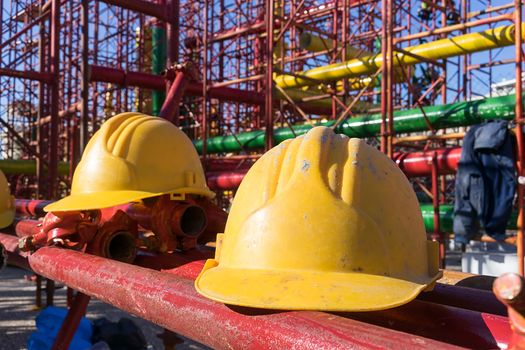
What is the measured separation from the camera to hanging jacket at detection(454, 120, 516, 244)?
4.73 m

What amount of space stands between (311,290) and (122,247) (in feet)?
5.75

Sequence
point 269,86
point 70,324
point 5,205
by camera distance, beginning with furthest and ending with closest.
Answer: point 269,86, point 5,205, point 70,324

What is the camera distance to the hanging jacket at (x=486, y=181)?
15.5ft

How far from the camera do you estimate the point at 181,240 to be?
2.85 meters

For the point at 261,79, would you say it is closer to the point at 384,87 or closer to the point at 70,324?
the point at 384,87

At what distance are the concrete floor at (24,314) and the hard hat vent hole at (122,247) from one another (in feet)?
7.51

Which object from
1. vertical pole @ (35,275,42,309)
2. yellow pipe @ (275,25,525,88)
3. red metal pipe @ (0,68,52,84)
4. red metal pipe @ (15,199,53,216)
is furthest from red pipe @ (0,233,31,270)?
yellow pipe @ (275,25,525,88)

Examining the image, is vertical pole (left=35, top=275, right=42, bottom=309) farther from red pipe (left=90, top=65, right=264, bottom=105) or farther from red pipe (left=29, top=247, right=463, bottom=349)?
red pipe (left=29, top=247, right=463, bottom=349)

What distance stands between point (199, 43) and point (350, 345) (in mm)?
13701

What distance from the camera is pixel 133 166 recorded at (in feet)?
9.04

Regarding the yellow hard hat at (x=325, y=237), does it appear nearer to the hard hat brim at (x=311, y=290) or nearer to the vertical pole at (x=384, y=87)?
the hard hat brim at (x=311, y=290)

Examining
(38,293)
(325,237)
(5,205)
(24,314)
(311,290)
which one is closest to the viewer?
(311,290)

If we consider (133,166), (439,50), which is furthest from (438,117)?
(133,166)

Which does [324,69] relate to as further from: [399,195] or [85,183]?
[399,195]
